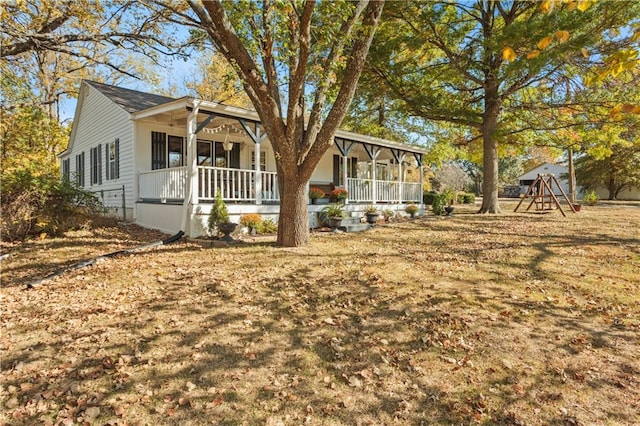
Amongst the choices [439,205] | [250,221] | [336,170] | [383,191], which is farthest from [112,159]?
[439,205]

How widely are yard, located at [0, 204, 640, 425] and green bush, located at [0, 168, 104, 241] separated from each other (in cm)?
251

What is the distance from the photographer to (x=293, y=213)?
7.41 m

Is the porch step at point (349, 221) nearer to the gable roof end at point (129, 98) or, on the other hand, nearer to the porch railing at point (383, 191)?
the porch railing at point (383, 191)

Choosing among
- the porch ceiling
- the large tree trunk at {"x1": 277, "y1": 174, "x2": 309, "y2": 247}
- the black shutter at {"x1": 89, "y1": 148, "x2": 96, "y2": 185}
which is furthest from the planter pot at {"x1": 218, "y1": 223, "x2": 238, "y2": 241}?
the black shutter at {"x1": 89, "y1": 148, "x2": 96, "y2": 185}

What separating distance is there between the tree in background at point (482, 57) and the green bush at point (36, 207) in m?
11.6

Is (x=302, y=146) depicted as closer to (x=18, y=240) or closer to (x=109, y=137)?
(x=18, y=240)

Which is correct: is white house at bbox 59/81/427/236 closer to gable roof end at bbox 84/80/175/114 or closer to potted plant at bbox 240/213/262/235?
gable roof end at bbox 84/80/175/114

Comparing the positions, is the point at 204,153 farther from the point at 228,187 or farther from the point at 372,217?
the point at 372,217

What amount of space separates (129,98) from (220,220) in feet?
27.0

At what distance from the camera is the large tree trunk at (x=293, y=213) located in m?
7.28

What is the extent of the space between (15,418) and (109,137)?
13122mm

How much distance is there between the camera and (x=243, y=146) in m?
14.2

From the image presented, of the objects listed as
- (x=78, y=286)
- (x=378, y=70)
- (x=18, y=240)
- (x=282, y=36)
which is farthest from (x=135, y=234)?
(x=378, y=70)

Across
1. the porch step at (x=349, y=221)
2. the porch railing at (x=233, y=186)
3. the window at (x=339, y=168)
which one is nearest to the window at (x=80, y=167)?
the porch railing at (x=233, y=186)
